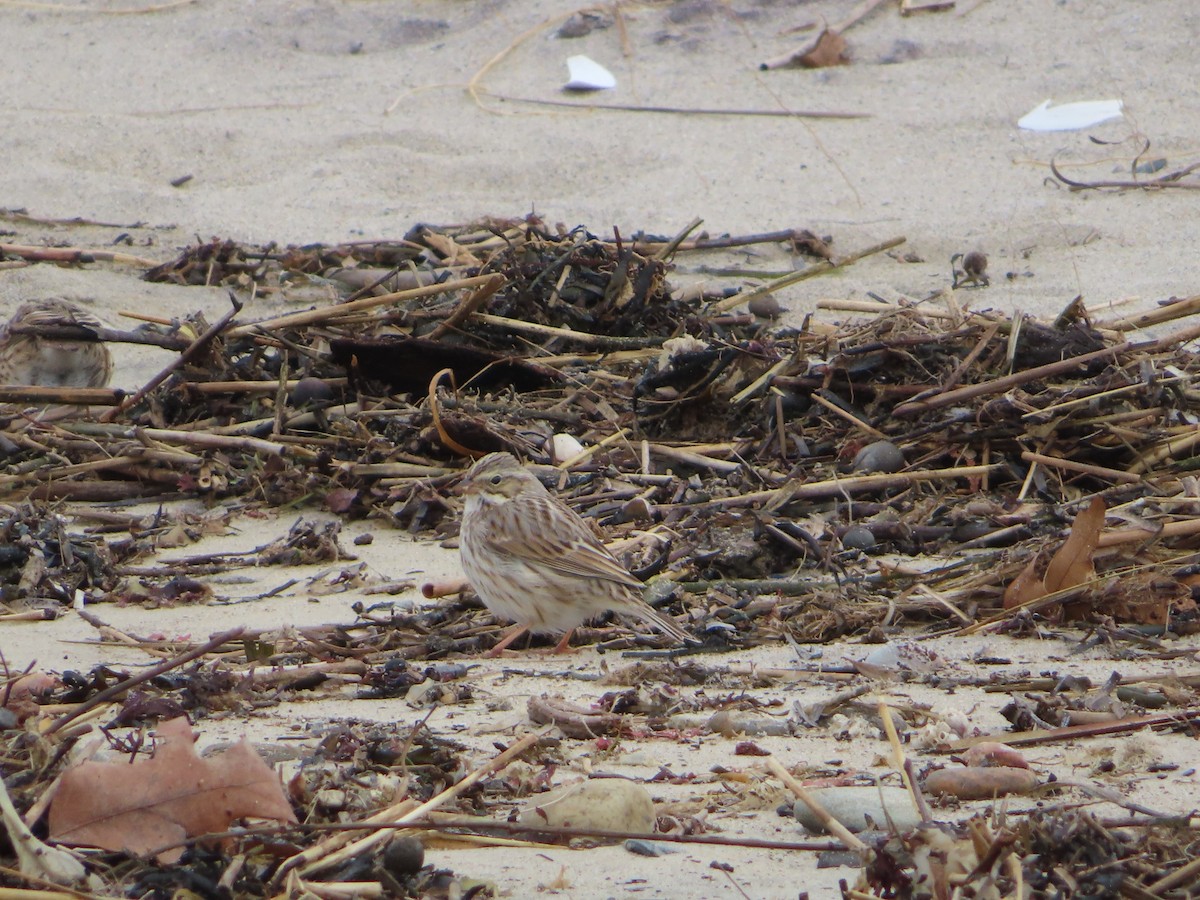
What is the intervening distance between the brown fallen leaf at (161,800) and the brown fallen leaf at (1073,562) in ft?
8.74

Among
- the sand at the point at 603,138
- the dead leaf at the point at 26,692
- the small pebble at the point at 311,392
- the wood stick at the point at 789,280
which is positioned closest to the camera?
the dead leaf at the point at 26,692

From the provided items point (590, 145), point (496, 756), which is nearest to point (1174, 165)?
point (590, 145)

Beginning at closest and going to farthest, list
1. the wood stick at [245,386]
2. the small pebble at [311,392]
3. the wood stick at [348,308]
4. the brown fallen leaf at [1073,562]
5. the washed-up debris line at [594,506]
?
the washed-up debris line at [594,506], the brown fallen leaf at [1073,562], the small pebble at [311,392], the wood stick at [245,386], the wood stick at [348,308]

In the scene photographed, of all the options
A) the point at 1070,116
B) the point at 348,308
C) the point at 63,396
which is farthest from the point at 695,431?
the point at 1070,116

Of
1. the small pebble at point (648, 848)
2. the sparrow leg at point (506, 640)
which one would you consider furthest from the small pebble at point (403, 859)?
the sparrow leg at point (506, 640)

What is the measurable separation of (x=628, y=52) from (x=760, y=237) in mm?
3670

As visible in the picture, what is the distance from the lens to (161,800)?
2.80 m

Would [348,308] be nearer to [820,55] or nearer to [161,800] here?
[161,800]

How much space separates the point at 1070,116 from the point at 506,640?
7475 millimetres

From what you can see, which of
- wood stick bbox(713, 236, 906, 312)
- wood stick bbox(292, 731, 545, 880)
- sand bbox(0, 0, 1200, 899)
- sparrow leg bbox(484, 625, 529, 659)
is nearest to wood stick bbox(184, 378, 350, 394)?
sand bbox(0, 0, 1200, 899)

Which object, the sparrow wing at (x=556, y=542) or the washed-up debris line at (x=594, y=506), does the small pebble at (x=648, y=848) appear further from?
the sparrow wing at (x=556, y=542)

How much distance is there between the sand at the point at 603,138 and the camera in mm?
9398

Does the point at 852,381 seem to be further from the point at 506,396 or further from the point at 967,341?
the point at 506,396

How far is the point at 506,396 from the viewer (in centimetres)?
736
